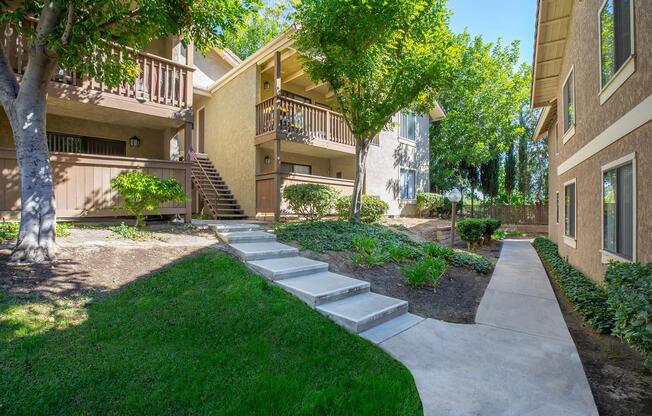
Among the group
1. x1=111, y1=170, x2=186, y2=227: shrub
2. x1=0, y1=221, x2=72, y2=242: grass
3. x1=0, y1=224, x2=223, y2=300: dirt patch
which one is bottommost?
x1=0, y1=224, x2=223, y2=300: dirt patch

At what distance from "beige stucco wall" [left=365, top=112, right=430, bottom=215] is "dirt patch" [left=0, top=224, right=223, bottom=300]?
1061 cm

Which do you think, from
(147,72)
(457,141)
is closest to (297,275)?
(147,72)

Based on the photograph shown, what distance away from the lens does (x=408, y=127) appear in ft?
63.4

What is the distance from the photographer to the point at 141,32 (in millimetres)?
6000

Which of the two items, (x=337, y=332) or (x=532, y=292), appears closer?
(x=337, y=332)

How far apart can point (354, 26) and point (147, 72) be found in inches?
218

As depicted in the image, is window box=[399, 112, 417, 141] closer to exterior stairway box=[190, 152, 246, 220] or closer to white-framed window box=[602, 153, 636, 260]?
exterior stairway box=[190, 152, 246, 220]

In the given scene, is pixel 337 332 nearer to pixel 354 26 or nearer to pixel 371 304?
pixel 371 304

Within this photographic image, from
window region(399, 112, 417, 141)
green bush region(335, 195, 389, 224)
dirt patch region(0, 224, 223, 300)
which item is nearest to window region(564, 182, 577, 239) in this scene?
green bush region(335, 195, 389, 224)

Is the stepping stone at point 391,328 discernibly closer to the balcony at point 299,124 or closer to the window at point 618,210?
the window at point 618,210

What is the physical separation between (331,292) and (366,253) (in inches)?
103

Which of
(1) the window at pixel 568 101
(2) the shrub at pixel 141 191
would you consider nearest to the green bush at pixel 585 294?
(1) the window at pixel 568 101

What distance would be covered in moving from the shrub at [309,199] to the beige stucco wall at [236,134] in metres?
1.82

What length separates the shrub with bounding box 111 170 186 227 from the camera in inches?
287
